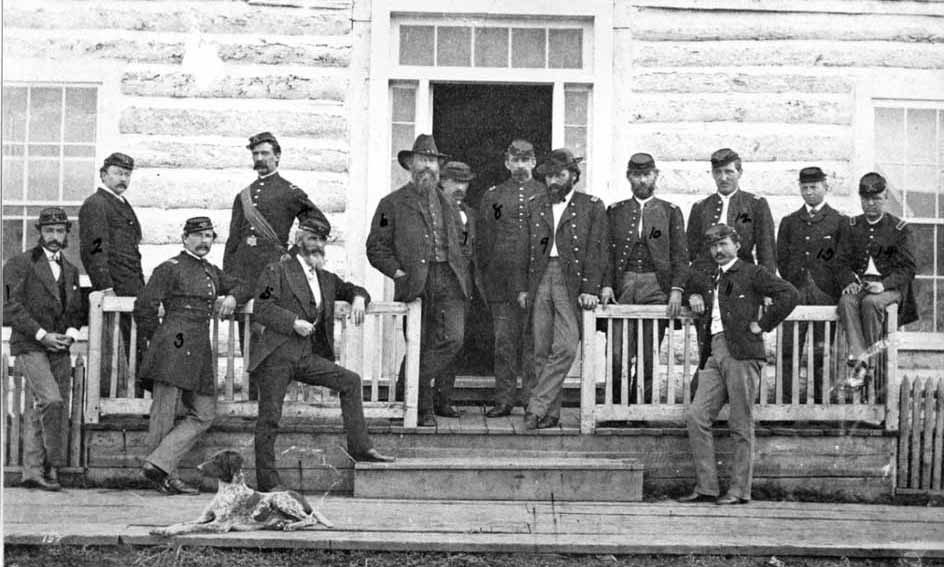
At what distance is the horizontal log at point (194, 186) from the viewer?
922 centimetres

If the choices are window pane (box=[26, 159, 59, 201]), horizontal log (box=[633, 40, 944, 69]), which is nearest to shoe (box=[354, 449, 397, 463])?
window pane (box=[26, 159, 59, 201])

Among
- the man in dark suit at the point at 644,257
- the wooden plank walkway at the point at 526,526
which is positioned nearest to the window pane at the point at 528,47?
the man in dark suit at the point at 644,257

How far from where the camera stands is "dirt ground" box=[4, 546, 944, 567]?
22.9 ft

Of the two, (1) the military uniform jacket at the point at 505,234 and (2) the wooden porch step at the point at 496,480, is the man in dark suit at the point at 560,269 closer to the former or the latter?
(1) the military uniform jacket at the point at 505,234

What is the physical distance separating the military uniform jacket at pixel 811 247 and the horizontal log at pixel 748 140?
1.66ft

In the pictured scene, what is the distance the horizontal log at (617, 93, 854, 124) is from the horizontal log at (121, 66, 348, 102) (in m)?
2.52

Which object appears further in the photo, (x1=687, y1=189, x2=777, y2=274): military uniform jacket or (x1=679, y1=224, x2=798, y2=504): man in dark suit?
(x1=687, y1=189, x2=777, y2=274): military uniform jacket

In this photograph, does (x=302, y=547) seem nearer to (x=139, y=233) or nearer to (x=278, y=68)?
(x=139, y=233)

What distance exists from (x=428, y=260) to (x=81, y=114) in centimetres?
266

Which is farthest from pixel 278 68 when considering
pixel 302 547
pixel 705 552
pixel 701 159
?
pixel 705 552

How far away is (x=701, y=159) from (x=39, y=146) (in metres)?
4.72

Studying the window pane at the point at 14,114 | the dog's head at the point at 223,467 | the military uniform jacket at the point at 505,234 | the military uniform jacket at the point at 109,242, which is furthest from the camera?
the military uniform jacket at the point at 505,234

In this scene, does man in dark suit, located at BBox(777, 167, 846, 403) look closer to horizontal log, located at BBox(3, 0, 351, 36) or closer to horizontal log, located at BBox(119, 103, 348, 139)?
horizontal log, located at BBox(119, 103, 348, 139)

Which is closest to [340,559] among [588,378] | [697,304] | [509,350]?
[588,378]
